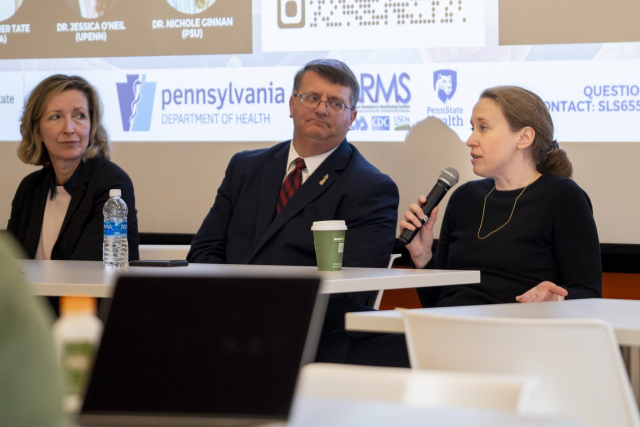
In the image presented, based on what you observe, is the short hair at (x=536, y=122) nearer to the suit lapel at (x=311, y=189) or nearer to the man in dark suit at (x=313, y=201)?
the man in dark suit at (x=313, y=201)

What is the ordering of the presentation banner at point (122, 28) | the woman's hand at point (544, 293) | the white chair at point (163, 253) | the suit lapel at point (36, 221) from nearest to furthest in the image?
the woman's hand at point (544, 293) → the suit lapel at point (36, 221) → the white chair at point (163, 253) → the presentation banner at point (122, 28)

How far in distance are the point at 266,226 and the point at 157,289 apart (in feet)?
6.83

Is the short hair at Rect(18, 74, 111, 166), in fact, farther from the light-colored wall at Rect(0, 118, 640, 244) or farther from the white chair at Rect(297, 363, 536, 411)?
the white chair at Rect(297, 363, 536, 411)

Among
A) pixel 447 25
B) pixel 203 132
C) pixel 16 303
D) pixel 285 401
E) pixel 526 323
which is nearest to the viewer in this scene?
pixel 16 303

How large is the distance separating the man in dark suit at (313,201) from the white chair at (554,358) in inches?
48.5

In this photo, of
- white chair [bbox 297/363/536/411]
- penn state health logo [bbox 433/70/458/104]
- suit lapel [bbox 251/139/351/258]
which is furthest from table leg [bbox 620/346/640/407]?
penn state health logo [bbox 433/70/458/104]

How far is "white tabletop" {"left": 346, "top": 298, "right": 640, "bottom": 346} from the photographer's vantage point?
139cm

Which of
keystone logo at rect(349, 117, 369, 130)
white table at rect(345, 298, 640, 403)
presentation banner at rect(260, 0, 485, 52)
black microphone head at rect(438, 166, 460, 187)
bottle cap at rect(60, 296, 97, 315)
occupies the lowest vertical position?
white table at rect(345, 298, 640, 403)

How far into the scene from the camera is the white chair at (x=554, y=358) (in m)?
1.20

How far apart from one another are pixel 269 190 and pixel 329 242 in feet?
2.35

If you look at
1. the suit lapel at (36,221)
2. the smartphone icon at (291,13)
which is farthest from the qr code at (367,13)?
the suit lapel at (36,221)

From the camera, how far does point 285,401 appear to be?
2.33ft

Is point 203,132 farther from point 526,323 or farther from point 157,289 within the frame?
point 157,289

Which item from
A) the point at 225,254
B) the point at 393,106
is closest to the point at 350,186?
A: the point at 225,254
